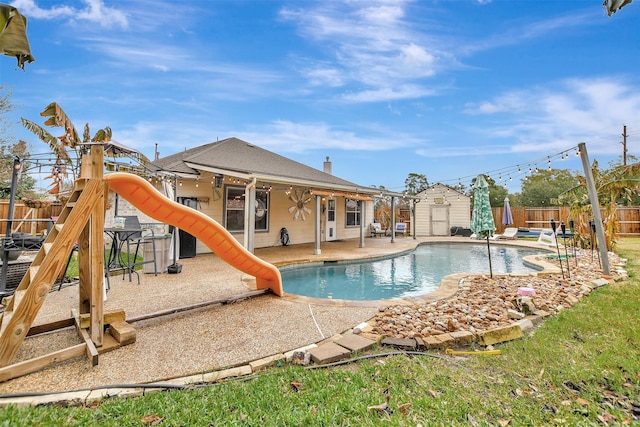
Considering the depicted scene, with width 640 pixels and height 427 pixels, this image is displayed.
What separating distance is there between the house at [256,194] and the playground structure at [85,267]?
4.28m

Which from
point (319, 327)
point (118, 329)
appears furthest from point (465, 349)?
point (118, 329)

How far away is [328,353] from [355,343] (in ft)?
1.28

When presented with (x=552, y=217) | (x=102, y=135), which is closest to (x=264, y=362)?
(x=102, y=135)

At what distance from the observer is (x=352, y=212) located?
51.5ft

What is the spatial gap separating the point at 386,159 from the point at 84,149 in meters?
24.4

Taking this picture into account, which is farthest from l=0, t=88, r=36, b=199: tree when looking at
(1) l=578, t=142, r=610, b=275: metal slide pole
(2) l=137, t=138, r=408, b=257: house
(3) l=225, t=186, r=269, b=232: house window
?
(1) l=578, t=142, r=610, b=275: metal slide pole

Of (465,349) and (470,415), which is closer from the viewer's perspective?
(470,415)

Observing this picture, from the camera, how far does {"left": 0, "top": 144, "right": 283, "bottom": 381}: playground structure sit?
2.41 metres

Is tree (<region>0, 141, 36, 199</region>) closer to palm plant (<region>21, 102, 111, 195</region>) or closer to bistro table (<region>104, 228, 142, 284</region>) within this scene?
palm plant (<region>21, 102, 111, 195</region>)

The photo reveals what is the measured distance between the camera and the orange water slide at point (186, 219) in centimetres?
318

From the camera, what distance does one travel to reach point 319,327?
3.54 metres

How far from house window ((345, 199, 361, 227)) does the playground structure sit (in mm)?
11936

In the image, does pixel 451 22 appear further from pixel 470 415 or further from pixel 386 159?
pixel 386 159

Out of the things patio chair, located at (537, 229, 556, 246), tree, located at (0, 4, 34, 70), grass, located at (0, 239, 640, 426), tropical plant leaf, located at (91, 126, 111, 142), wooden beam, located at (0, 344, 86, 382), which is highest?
tropical plant leaf, located at (91, 126, 111, 142)
